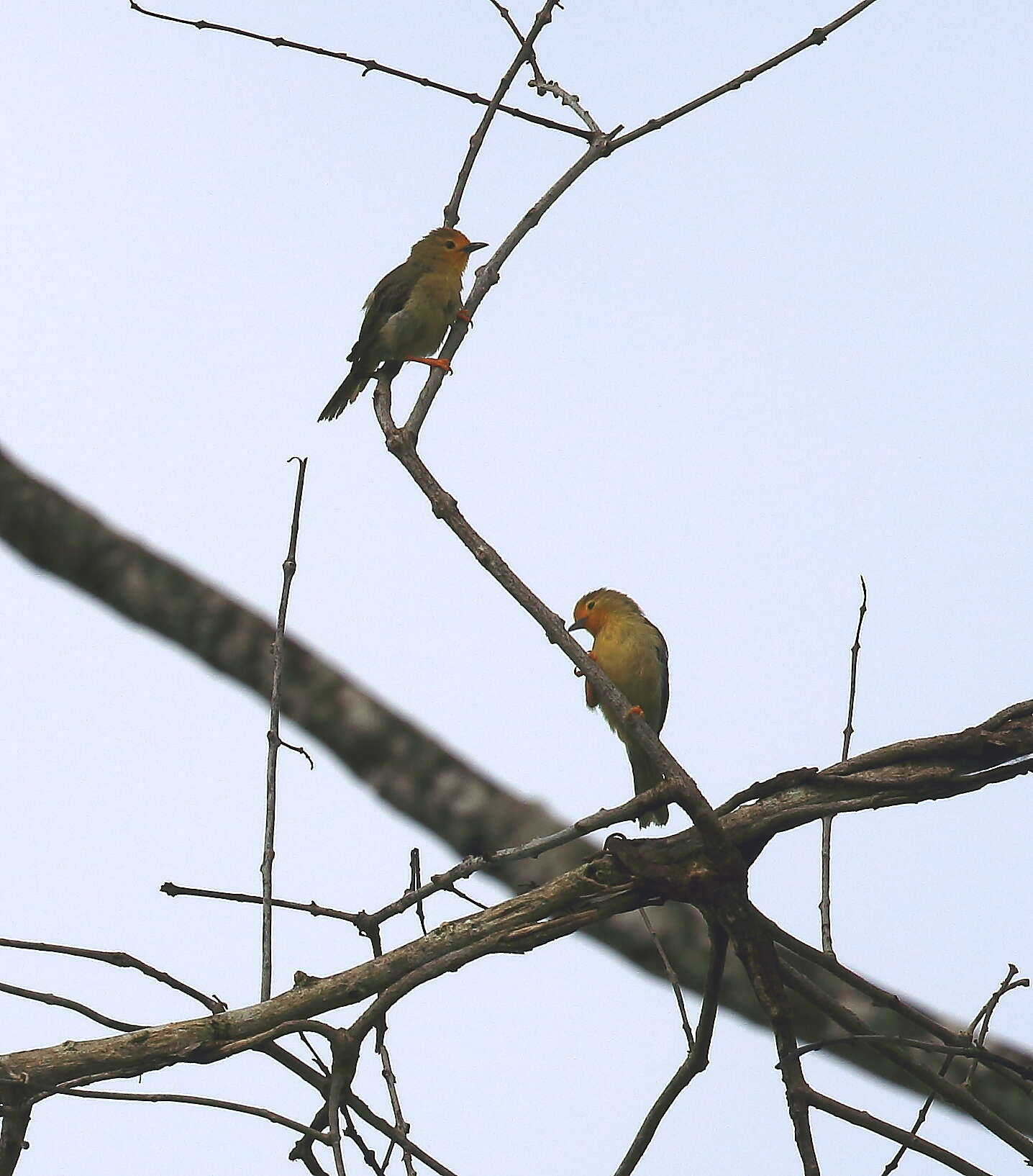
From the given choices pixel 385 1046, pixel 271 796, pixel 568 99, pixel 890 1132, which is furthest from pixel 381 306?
pixel 890 1132

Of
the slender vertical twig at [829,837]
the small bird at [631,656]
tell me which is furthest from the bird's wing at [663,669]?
the slender vertical twig at [829,837]

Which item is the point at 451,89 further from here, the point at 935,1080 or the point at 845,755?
the point at 935,1080

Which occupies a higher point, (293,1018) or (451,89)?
(451,89)

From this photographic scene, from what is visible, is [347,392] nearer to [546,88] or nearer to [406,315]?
[406,315]

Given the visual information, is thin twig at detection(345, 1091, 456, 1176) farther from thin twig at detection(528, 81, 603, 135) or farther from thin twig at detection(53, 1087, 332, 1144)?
thin twig at detection(528, 81, 603, 135)

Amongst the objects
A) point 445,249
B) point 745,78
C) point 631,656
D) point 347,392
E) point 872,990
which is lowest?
point 872,990

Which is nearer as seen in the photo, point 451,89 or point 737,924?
point 737,924

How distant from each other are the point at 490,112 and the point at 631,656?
11.0 ft

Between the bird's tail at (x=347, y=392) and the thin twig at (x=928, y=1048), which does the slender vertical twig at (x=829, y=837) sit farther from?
the bird's tail at (x=347, y=392)

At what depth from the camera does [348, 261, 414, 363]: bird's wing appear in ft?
22.2

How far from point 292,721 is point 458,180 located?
129cm

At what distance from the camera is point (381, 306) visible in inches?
267

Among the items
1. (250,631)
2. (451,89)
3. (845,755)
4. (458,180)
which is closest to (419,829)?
(250,631)

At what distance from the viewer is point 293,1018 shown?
2008mm
